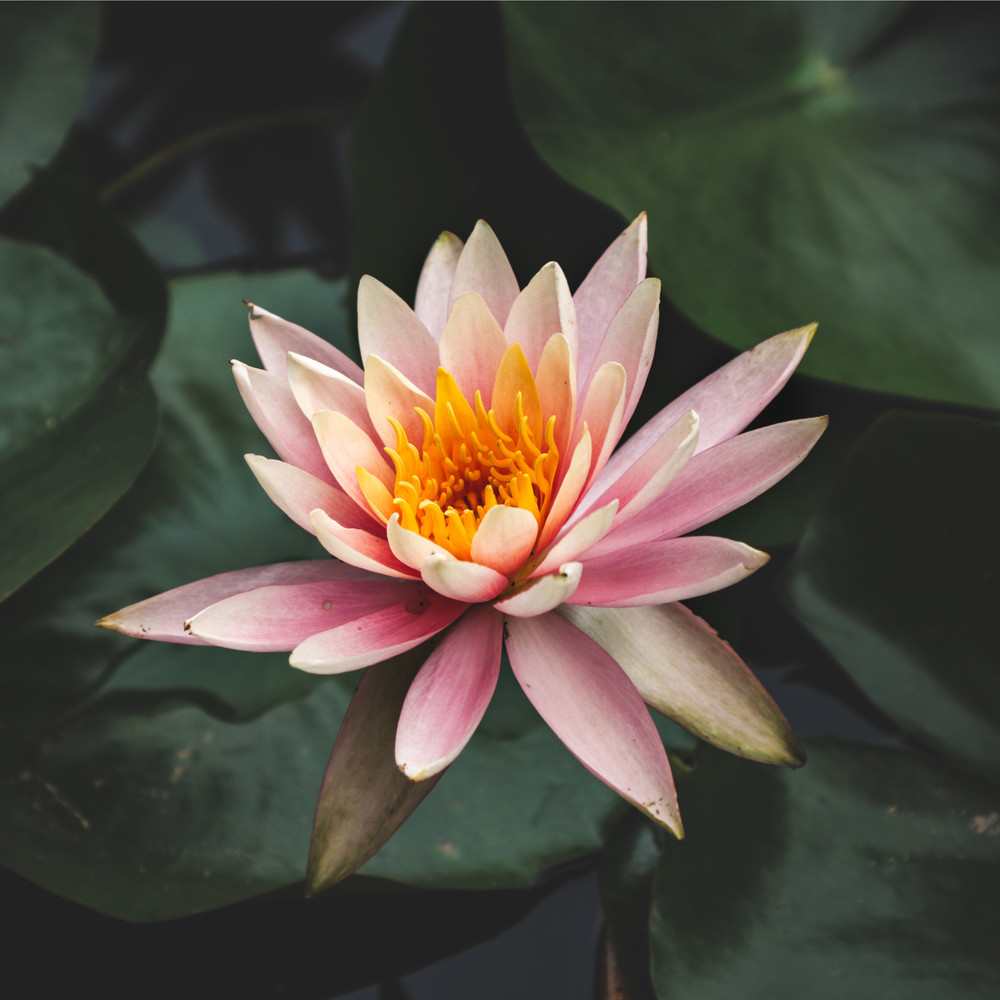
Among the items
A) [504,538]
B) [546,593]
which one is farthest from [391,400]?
[546,593]

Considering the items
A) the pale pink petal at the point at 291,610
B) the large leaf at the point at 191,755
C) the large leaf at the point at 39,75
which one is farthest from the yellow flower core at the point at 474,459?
the large leaf at the point at 39,75

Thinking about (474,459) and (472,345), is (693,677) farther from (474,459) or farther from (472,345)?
(472,345)

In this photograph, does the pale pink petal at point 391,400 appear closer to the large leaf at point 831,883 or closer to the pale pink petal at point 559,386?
the pale pink petal at point 559,386

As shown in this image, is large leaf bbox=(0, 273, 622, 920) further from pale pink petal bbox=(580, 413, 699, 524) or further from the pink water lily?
pale pink petal bbox=(580, 413, 699, 524)

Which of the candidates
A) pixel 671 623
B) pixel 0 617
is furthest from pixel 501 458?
pixel 0 617

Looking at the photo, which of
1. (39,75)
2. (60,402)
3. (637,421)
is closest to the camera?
(60,402)

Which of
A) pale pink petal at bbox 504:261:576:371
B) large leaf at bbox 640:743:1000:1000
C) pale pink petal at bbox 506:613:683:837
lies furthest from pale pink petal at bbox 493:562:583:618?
large leaf at bbox 640:743:1000:1000

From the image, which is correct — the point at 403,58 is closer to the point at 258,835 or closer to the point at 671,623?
the point at 671,623

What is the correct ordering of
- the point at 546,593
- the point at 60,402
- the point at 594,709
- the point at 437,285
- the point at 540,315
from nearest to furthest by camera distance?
1. the point at 546,593
2. the point at 594,709
3. the point at 540,315
4. the point at 437,285
5. the point at 60,402
